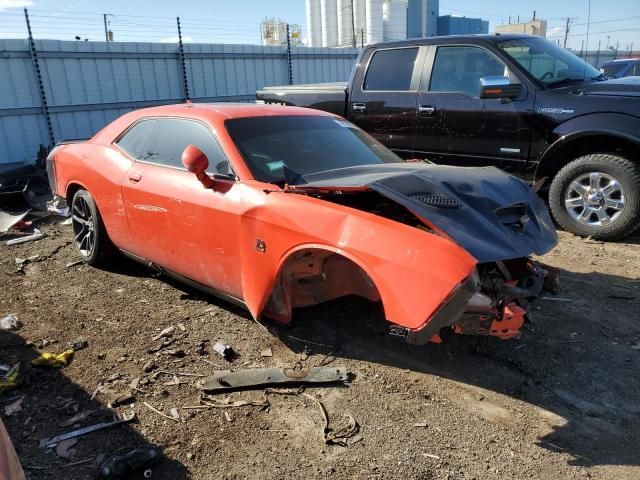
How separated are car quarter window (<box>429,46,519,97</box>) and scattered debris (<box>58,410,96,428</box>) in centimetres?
512

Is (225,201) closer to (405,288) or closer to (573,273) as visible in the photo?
(405,288)

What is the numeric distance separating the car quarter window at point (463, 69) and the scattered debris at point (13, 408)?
5.32 m

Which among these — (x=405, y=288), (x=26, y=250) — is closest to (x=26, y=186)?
(x=26, y=250)

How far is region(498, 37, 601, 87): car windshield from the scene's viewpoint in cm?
591

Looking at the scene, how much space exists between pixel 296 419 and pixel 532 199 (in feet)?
6.54

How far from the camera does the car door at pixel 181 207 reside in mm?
3572

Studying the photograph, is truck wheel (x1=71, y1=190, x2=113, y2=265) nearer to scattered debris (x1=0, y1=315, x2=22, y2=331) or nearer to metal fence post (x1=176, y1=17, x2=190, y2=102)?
scattered debris (x1=0, y1=315, x2=22, y2=331)

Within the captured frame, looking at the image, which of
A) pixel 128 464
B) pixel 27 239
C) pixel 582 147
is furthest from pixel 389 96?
pixel 128 464

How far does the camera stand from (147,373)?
11.0 feet

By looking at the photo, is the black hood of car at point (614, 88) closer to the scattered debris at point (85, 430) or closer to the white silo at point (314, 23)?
the scattered debris at point (85, 430)

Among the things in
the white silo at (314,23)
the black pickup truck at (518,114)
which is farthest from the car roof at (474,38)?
the white silo at (314,23)

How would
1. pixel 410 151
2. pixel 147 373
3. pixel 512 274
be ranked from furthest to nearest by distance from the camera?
pixel 410 151 < pixel 147 373 < pixel 512 274

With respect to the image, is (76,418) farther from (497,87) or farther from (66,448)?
(497,87)

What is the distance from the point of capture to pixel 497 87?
5461 millimetres
